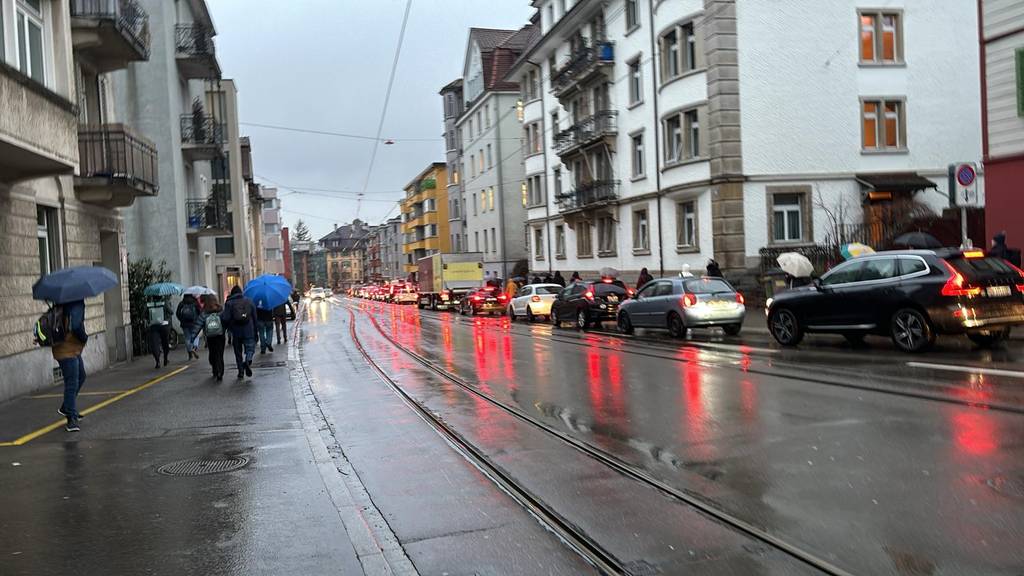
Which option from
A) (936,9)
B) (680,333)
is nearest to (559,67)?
(936,9)

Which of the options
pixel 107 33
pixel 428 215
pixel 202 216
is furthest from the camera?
pixel 428 215

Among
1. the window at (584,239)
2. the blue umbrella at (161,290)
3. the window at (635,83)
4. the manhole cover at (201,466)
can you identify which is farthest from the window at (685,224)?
the manhole cover at (201,466)

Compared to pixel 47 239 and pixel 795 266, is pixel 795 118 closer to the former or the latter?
pixel 795 266

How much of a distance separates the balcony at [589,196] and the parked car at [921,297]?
21.2 m

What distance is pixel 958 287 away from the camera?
12234 mm

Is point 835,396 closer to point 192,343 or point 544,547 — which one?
point 544,547

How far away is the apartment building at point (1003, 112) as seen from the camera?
18125 mm

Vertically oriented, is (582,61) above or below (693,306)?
above

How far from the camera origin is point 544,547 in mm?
4758

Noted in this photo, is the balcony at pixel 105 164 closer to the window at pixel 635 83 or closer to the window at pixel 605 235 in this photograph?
the window at pixel 635 83

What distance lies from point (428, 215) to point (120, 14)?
68.5 metres

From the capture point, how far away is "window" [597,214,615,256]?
120 feet

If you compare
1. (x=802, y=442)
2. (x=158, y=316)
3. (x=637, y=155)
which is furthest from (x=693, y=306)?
(x=637, y=155)

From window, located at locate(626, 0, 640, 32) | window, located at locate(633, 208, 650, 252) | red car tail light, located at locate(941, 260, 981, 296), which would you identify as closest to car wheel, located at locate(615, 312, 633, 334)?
red car tail light, located at locate(941, 260, 981, 296)
